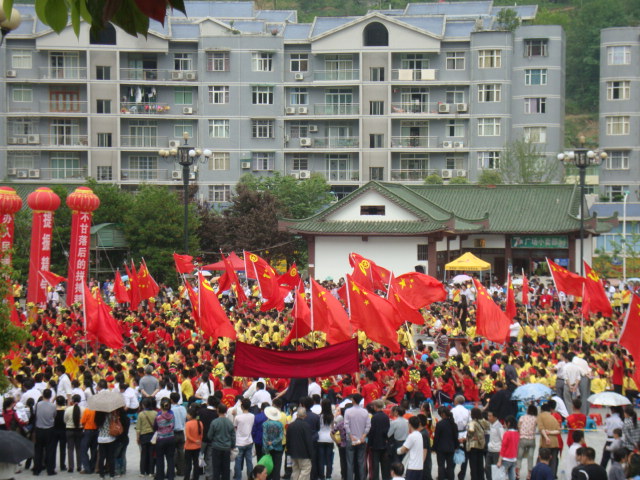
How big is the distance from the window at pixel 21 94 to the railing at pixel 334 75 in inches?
616

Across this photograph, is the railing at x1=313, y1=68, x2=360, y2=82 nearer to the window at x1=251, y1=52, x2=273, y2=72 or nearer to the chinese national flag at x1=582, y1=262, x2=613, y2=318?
the window at x1=251, y1=52, x2=273, y2=72

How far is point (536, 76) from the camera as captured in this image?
55.3 meters

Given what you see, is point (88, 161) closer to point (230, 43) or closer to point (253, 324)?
point (230, 43)

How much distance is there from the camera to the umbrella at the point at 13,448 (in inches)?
380

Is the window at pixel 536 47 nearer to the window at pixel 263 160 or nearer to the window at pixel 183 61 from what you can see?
the window at pixel 263 160

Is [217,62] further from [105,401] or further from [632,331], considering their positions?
[632,331]

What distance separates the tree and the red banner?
40.9 meters

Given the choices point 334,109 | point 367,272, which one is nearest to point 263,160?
point 334,109

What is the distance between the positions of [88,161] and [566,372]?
42.1 metres

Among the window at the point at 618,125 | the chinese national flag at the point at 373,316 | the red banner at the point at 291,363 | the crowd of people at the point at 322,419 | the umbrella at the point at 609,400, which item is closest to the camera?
the crowd of people at the point at 322,419

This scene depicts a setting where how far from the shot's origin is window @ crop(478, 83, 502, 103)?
2164 inches

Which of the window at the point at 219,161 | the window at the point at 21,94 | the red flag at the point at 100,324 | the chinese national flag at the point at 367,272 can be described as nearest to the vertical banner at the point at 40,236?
the chinese national flag at the point at 367,272

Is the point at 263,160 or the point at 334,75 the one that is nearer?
the point at 334,75

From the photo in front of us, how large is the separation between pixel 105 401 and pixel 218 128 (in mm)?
43151
